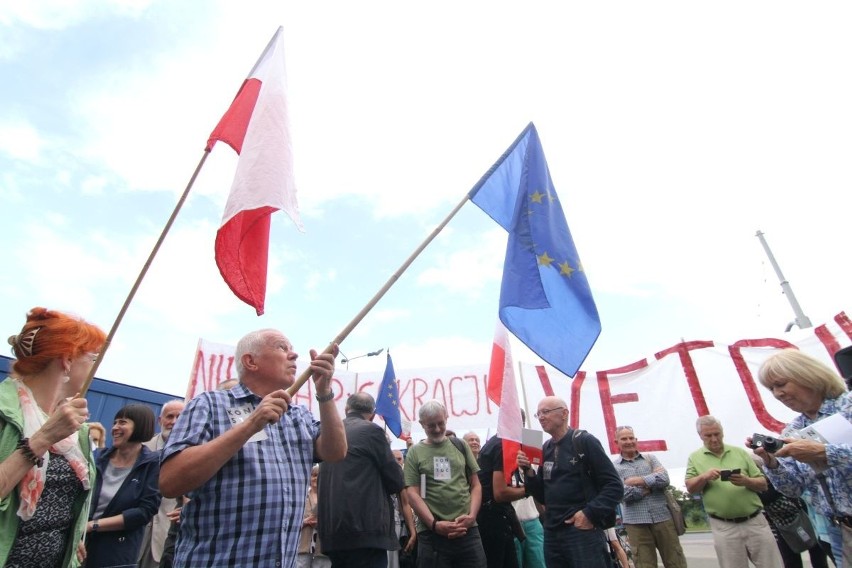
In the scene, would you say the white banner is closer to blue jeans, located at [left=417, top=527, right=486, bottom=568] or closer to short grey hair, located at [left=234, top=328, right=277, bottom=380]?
blue jeans, located at [left=417, top=527, right=486, bottom=568]

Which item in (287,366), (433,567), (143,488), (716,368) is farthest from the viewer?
(716,368)

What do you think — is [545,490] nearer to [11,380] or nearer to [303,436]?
[303,436]

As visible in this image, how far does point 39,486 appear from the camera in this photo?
2.03 metres

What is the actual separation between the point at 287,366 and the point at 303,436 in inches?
13.1

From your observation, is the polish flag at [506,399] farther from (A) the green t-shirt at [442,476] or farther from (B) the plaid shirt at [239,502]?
(B) the plaid shirt at [239,502]

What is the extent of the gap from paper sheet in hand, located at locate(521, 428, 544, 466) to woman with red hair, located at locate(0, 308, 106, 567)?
3.27 meters

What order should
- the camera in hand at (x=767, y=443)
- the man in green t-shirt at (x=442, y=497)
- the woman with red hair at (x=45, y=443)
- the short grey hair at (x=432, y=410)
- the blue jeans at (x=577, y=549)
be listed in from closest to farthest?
the woman with red hair at (x=45, y=443), the camera in hand at (x=767, y=443), the blue jeans at (x=577, y=549), the man in green t-shirt at (x=442, y=497), the short grey hair at (x=432, y=410)

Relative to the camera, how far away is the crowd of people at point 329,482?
1.98 m

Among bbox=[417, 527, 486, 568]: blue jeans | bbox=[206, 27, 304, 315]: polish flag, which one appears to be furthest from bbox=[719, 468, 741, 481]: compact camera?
bbox=[206, 27, 304, 315]: polish flag

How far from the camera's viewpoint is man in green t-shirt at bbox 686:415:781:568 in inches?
197

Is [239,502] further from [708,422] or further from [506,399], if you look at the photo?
[708,422]

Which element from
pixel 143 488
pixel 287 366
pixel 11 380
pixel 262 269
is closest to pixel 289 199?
pixel 262 269

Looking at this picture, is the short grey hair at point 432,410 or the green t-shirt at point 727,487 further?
the green t-shirt at point 727,487

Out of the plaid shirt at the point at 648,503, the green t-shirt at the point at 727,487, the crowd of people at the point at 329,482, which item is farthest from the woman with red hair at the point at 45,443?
the green t-shirt at the point at 727,487
